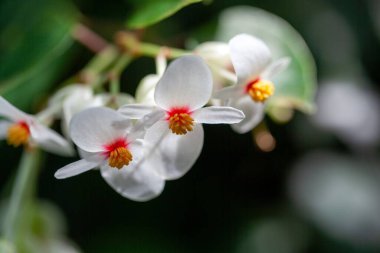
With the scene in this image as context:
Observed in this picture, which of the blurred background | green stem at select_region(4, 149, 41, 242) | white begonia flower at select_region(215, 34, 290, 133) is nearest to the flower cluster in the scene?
white begonia flower at select_region(215, 34, 290, 133)

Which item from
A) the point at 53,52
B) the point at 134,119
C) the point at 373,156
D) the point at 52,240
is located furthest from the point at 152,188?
the point at 373,156

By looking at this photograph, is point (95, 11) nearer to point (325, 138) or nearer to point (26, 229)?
point (26, 229)

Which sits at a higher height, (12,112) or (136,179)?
(12,112)

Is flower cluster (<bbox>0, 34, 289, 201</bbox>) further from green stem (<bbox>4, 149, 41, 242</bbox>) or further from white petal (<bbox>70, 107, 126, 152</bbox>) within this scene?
green stem (<bbox>4, 149, 41, 242</bbox>)

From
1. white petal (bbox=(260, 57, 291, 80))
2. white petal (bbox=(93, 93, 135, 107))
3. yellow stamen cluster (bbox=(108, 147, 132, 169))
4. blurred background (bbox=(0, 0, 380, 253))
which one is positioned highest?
white petal (bbox=(260, 57, 291, 80))

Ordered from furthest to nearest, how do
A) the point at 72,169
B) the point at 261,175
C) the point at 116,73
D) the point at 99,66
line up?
the point at 261,175 → the point at 99,66 → the point at 116,73 → the point at 72,169

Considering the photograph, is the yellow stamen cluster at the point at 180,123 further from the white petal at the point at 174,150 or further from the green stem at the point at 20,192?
the green stem at the point at 20,192

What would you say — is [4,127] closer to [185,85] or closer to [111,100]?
[111,100]

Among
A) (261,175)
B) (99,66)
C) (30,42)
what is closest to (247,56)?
(99,66)
